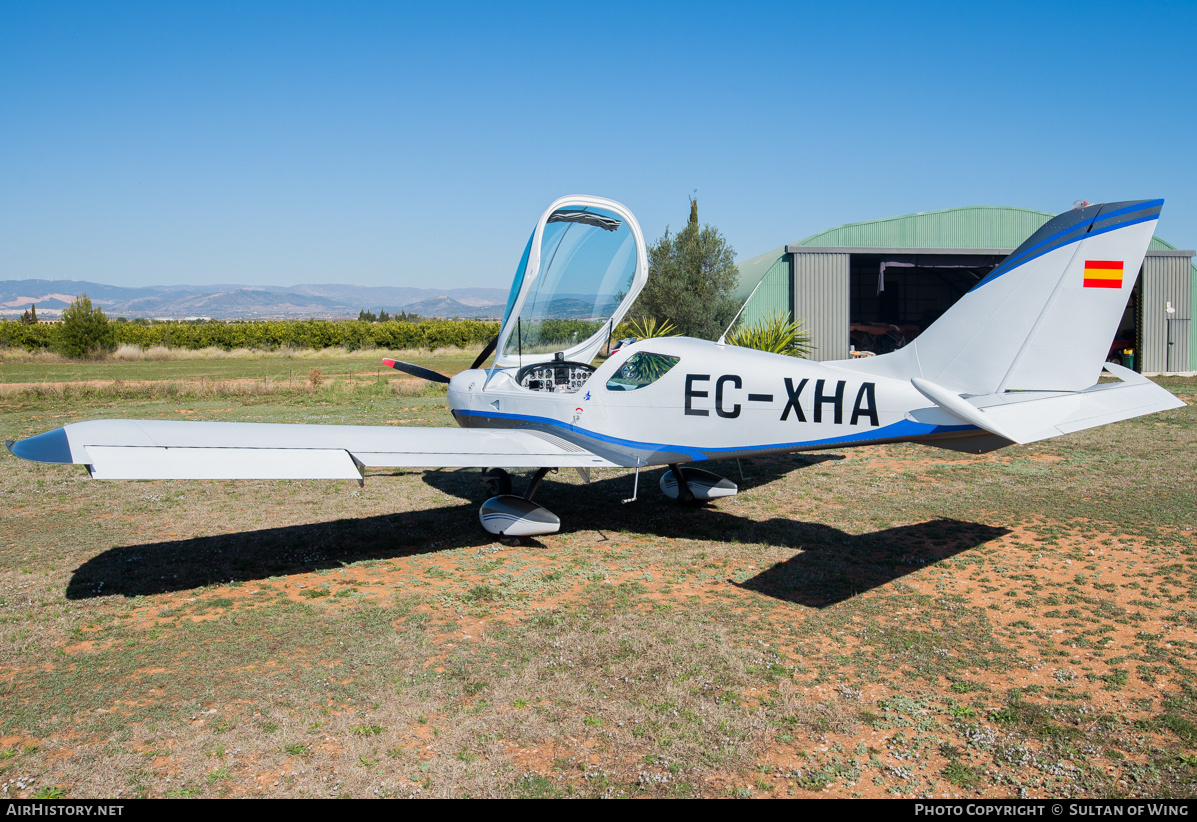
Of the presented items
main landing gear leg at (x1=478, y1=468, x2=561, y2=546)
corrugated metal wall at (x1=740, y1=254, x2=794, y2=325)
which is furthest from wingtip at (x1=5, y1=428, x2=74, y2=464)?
corrugated metal wall at (x1=740, y1=254, x2=794, y2=325)

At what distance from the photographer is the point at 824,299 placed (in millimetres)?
24828

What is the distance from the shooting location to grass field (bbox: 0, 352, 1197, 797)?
143 inches

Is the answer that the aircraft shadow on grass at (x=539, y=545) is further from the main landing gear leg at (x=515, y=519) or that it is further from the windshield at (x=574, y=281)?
the windshield at (x=574, y=281)

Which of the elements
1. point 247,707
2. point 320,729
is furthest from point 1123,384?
point 247,707

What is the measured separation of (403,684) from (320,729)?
614 millimetres

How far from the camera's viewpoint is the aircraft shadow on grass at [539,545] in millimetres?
6359

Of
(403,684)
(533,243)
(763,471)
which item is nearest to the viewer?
(403,684)

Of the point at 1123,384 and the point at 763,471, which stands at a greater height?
the point at 1123,384

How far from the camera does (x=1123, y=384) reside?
6355 millimetres

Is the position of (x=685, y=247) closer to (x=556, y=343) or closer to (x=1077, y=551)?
(x=556, y=343)

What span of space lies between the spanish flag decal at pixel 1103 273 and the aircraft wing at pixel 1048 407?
2.87ft

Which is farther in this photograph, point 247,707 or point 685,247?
point 685,247

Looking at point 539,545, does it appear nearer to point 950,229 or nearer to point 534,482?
point 534,482
